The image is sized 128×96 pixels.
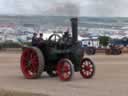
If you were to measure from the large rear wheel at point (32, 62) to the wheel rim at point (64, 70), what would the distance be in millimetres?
784

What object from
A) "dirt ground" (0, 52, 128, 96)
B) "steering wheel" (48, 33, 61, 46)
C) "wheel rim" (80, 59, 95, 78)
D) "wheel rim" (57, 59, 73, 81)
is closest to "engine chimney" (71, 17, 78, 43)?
"steering wheel" (48, 33, 61, 46)

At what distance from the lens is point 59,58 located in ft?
62.1

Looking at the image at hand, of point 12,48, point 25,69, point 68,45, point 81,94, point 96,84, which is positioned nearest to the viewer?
point 81,94

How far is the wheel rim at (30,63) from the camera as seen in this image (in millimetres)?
19109

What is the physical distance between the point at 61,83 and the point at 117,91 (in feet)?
10.7

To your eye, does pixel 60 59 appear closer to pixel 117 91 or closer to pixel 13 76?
pixel 13 76

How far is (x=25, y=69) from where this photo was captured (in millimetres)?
19859

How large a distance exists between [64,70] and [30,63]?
1963mm

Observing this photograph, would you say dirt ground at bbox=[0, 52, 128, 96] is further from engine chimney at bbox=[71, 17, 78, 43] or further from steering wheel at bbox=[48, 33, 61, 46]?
engine chimney at bbox=[71, 17, 78, 43]

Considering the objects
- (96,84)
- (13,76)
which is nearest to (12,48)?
(13,76)

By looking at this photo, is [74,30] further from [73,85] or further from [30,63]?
[73,85]

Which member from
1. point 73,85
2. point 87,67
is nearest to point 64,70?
point 87,67

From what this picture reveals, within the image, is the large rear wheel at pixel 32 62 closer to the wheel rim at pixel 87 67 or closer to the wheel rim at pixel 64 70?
the wheel rim at pixel 64 70

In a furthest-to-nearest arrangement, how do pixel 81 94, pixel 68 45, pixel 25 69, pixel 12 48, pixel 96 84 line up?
pixel 12 48 < pixel 25 69 < pixel 68 45 < pixel 96 84 < pixel 81 94
